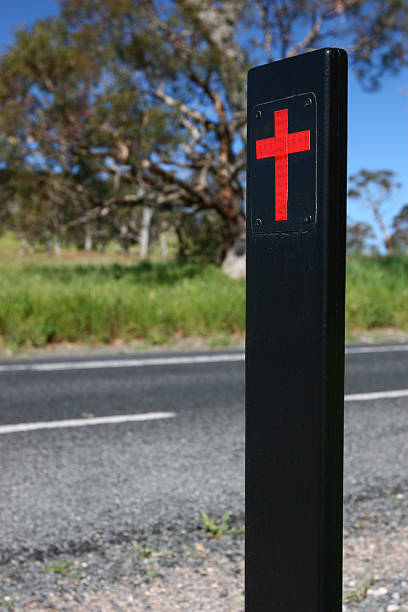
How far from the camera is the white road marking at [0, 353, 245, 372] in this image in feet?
25.9

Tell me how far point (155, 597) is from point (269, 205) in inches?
73.8

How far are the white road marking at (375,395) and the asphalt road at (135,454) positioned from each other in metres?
0.09

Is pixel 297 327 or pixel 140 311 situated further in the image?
pixel 140 311

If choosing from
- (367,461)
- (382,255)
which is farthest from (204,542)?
(382,255)

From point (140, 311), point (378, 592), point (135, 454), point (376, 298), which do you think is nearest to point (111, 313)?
point (140, 311)

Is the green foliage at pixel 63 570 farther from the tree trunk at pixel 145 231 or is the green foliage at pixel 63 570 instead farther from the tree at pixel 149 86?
the tree trunk at pixel 145 231

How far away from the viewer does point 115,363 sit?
8359 millimetres

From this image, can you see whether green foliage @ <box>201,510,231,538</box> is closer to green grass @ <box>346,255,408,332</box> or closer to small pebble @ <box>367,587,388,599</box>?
small pebble @ <box>367,587,388,599</box>

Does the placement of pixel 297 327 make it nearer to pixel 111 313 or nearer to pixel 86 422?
pixel 86 422

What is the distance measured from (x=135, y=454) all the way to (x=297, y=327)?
3.27 m

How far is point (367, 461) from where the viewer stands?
4.32 metres

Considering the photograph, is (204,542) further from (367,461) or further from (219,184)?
(219,184)

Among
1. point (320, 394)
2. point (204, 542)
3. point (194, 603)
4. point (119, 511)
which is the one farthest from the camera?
point (119, 511)

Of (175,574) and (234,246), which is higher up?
(234,246)
